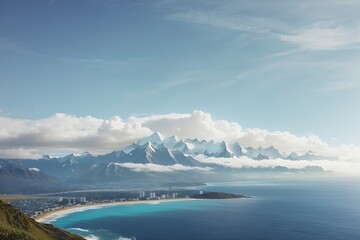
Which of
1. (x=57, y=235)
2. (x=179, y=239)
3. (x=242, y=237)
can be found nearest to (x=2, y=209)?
(x=57, y=235)

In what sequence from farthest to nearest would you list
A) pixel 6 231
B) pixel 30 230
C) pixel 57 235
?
pixel 57 235 → pixel 30 230 → pixel 6 231

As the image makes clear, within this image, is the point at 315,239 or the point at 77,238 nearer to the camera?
the point at 77,238

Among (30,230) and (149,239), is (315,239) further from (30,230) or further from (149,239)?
(30,230)

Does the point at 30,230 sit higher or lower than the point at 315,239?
higher

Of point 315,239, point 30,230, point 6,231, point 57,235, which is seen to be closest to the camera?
point 6,231

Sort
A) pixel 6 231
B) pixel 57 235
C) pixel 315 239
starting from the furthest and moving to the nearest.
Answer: pixel 315 239 → pixel 57 235 → pixel 6 231

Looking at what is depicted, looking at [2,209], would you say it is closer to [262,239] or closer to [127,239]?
[127,239]

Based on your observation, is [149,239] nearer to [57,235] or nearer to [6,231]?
[57,235]

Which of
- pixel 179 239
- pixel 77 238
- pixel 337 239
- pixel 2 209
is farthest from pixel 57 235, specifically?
pixel 337 239

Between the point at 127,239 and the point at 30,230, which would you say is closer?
the point at 30,230
